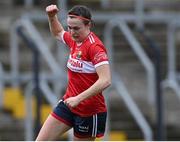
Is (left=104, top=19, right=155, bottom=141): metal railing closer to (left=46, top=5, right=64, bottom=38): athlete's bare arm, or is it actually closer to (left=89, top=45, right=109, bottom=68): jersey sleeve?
(left=46, top=5, right=64, bottom=38): athlete's bare arm

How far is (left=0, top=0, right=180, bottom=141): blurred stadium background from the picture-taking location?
13641 mm

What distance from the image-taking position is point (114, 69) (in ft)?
52.9

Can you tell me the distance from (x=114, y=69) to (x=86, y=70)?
21.0ft

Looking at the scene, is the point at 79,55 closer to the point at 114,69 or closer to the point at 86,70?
the point at 86,70

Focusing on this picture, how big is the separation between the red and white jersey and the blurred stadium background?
3123mm

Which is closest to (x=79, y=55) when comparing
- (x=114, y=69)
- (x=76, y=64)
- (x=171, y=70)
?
(x=76, y=64)

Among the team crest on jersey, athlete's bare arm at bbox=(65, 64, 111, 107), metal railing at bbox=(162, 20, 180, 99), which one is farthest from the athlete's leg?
metal railing at bbox=(162, 20, 180, 99)

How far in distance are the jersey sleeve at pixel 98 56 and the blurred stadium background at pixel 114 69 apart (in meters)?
3.31

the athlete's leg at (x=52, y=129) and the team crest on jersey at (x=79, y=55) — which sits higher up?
the team crest on jersey at (x=79, y=55)

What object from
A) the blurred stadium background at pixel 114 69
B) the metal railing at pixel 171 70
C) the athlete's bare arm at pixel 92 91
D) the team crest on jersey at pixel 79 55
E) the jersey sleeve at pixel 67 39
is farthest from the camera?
the metal railing at pixel 171 70

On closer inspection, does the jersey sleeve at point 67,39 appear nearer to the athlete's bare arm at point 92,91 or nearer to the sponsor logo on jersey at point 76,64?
the sponsor logo on jersey at point 76,64

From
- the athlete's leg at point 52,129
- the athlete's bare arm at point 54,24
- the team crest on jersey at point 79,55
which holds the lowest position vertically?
the athlete's leg at point 52,129

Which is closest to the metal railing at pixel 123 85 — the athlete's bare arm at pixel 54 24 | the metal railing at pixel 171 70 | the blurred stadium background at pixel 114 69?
the blurred stadium background at pixel 114 69

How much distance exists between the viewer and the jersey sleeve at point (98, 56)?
9531mm
